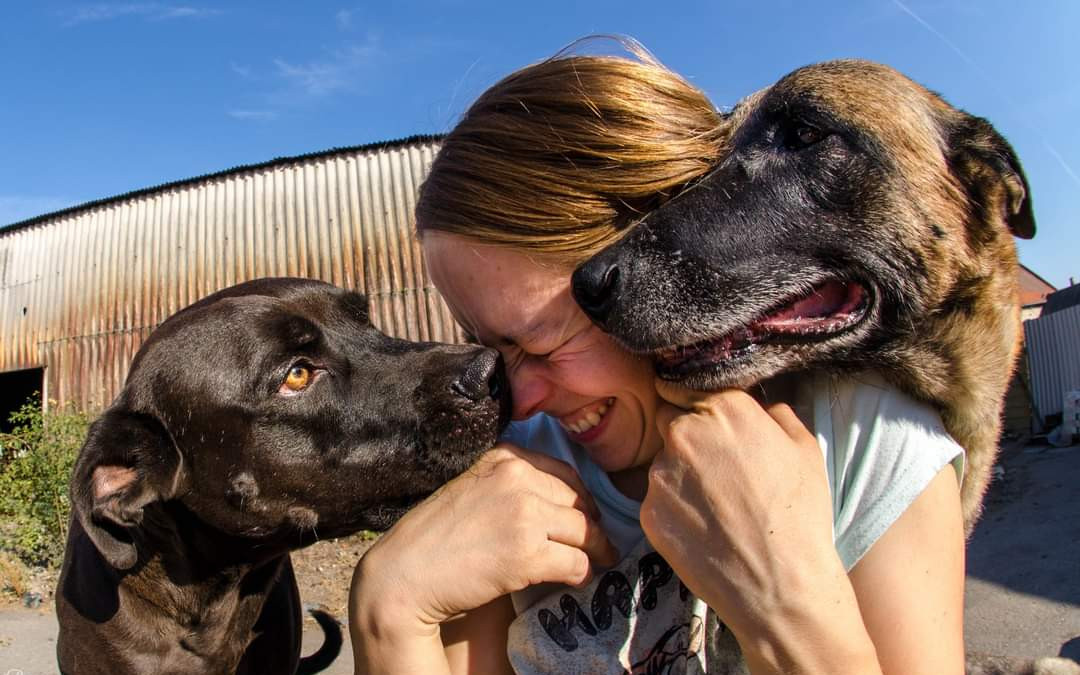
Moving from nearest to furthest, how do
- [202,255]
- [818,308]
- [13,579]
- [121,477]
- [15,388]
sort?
[818,308], [121,477], [13,579], [202,255], [15,388]

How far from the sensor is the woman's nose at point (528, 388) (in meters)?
2.22

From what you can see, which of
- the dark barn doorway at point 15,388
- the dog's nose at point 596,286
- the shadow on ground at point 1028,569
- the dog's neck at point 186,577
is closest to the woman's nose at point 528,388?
the dog's nose at point 596,286

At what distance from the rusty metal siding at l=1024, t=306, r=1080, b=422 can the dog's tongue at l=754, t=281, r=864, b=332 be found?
16.7 m

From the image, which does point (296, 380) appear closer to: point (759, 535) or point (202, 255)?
point (759, 535)

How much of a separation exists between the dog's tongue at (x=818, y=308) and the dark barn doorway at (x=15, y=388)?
60.7 ft

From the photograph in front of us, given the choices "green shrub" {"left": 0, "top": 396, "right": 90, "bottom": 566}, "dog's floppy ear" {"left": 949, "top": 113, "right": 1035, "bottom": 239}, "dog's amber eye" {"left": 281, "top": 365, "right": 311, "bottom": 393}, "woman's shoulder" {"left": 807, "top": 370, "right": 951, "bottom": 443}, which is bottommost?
"green shrub" {"left": 0, "top": 396, "right": 90, "bottom": 566}

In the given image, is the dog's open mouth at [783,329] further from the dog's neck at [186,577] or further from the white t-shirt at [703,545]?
the dog's neck at [186,577]

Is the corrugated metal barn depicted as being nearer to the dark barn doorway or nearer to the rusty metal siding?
the dark barn doorway

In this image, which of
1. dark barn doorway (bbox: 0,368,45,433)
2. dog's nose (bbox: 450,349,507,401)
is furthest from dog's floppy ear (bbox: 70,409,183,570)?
dark barn doorway (bbox: 0,368,45,433)

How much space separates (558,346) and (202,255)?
44.3ft

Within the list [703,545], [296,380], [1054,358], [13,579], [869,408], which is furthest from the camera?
[1054,358]

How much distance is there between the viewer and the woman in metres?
1.62

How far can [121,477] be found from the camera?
101 inches

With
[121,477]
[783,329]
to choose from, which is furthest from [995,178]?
[121,477]
